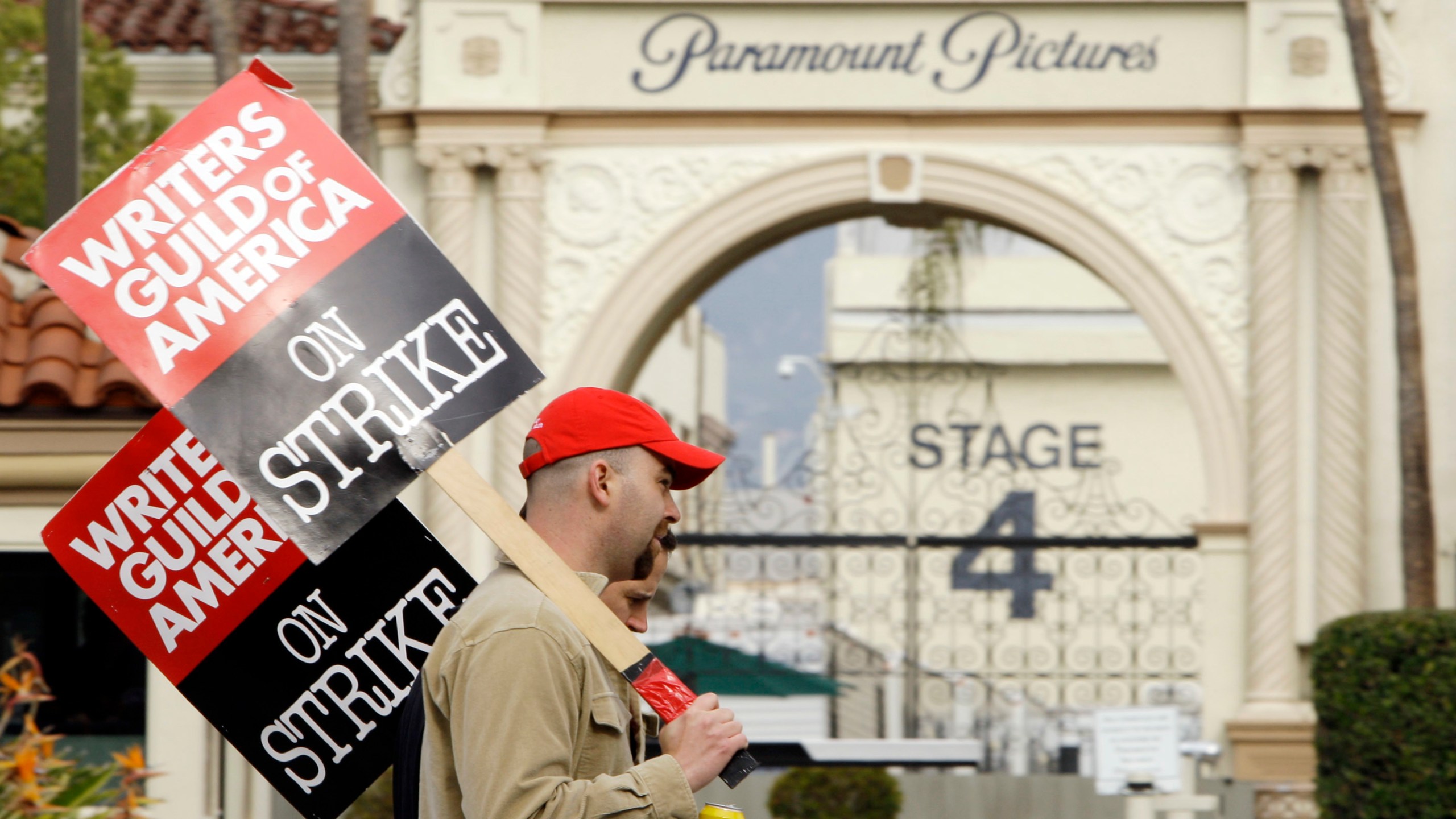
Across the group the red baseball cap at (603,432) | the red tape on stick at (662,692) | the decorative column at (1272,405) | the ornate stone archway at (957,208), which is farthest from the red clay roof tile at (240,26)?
the red tape on stick at (662,692)

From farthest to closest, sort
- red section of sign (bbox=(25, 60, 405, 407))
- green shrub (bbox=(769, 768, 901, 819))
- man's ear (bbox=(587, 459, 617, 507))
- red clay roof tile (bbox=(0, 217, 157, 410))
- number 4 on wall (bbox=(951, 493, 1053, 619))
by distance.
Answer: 1. number 4 on wall (bbox=(951, 493, 1053, 619))
2. green shrub (bbox=(769, 768, 901, 819))
3. red clay roof tile (bbox=(0, 217, 157, 410))
4. red section of sign (bbox=(25, 60, 405, 407))
5. man's ear (bbox=(587, 459, 617, 507))

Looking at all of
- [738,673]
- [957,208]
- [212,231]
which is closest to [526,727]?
[212,231]

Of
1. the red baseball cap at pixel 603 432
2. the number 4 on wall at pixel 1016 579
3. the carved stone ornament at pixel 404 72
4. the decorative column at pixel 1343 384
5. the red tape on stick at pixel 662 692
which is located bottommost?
the red tape on stick at pixel 662 692

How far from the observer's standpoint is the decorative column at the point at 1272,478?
1045 cm

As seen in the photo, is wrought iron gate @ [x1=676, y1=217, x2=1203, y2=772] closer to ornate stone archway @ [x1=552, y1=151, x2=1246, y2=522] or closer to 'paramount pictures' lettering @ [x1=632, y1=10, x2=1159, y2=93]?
ornate stone archway @ [x1=552, y1=151, x2=1246, y2=522]

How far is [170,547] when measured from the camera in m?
3.18

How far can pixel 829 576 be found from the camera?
1247 centimetres

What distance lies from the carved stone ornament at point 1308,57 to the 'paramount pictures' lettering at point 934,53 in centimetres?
84

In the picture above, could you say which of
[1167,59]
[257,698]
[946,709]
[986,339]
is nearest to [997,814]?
[946,709]

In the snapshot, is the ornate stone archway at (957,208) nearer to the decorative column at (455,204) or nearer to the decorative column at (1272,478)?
the decorative column at (1272,478)

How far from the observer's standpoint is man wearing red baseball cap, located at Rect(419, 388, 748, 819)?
7.25ft

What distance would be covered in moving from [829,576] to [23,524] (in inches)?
284

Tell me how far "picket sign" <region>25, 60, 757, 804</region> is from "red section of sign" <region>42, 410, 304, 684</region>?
50 cm

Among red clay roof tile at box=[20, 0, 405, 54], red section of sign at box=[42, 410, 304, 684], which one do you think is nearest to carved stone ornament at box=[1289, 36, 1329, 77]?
red clay roof tile at box=[20, 0, 405, 54]
